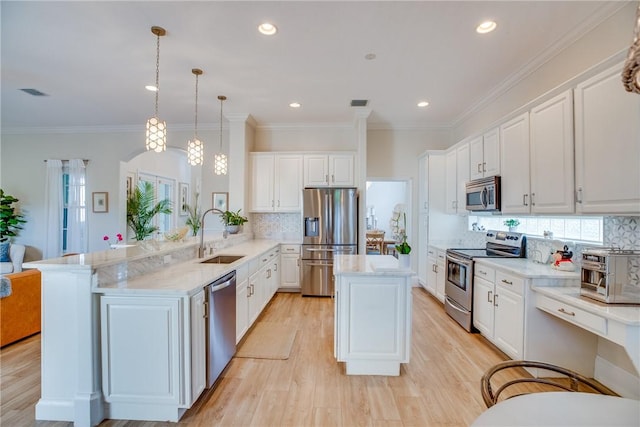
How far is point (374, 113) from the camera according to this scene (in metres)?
4.82

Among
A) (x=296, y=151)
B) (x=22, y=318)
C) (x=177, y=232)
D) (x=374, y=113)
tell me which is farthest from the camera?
(x=296, y=151)

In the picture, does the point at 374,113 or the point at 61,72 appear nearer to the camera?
the point at 61,72

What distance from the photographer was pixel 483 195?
140 inches

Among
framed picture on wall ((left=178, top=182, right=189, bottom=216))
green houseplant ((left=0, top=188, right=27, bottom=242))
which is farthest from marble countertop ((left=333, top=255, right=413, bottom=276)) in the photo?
framed picture on wall ((left=178, top=182, right=189, bottom=216))

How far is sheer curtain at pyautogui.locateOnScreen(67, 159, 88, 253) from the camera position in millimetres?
5535

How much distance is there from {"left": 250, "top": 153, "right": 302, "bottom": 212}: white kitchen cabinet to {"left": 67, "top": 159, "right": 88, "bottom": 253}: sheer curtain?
10.8 ft

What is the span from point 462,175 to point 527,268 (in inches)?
72.5

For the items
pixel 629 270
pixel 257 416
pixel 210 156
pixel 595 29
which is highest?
pixel 595 29

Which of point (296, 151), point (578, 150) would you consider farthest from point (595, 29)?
point (296, 151)

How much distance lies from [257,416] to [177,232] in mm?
2122

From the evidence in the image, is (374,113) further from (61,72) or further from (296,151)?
(61,72)

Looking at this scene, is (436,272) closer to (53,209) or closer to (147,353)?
(147,353)

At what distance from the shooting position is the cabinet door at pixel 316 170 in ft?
17.0

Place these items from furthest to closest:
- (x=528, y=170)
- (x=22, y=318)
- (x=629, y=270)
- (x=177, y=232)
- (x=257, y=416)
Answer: (x=177, y=232) < (x=22, y=318) < (x=528, y=170) < (x=257, y=416) < (x=629, y=270)
